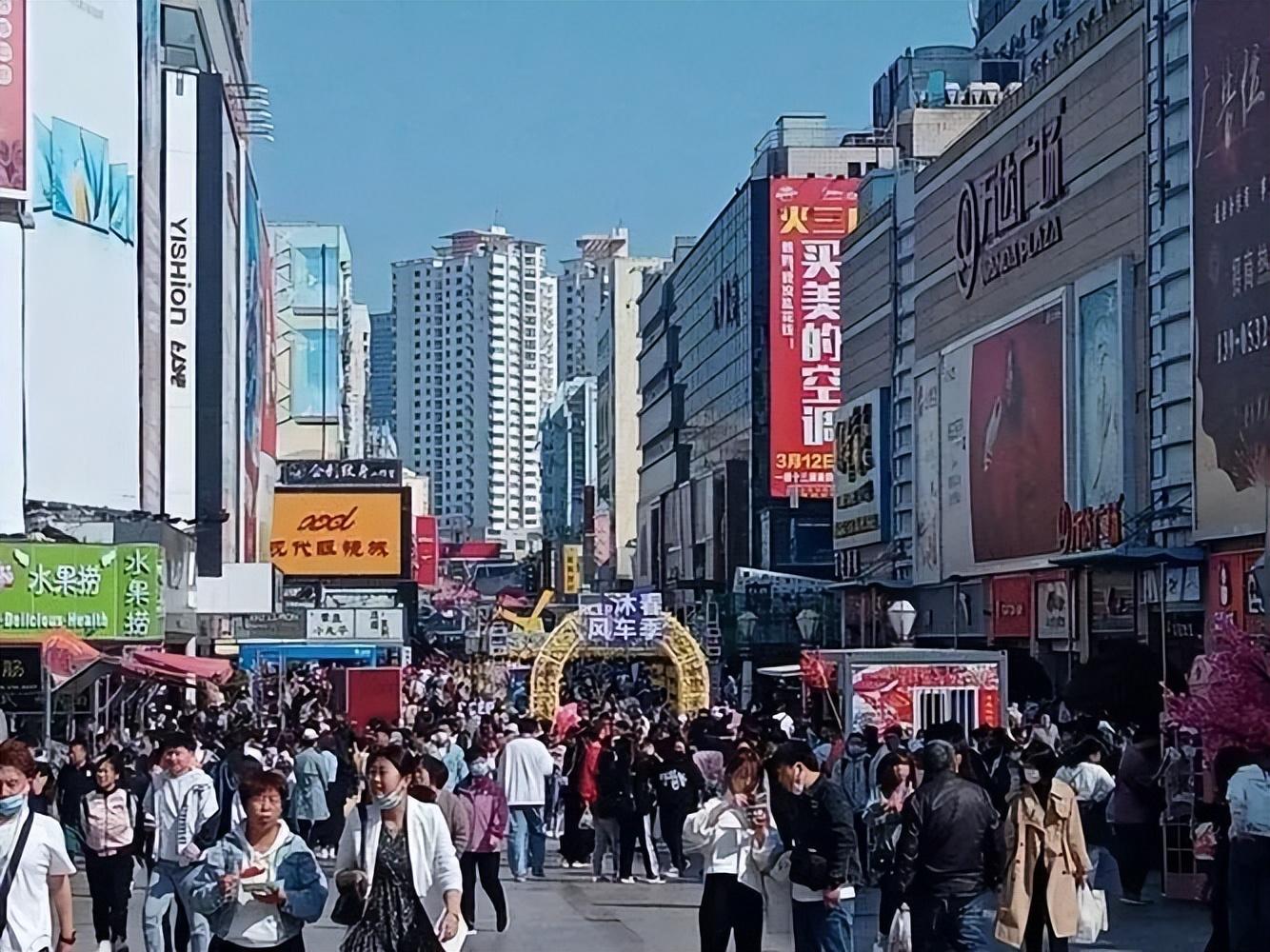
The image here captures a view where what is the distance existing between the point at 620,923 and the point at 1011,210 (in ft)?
119

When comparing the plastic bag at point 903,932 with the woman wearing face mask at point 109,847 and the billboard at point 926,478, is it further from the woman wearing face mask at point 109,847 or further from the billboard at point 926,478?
the billboard at point 926,478

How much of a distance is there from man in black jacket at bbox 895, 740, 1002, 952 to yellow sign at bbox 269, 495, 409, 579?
6554cm

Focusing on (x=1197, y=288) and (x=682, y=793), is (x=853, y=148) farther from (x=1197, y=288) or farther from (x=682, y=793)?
(x=682, y=793)

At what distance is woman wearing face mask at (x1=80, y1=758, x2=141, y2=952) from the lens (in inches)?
579

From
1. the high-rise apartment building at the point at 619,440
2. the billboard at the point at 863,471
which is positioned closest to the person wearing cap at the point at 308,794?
the billboard at the point at 863,471

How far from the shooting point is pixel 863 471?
69.6 m

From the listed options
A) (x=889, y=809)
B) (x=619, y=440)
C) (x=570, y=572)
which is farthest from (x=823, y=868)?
(x=619, y=440)

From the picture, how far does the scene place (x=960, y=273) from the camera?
5678cm

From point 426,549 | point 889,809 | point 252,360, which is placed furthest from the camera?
point 426,549

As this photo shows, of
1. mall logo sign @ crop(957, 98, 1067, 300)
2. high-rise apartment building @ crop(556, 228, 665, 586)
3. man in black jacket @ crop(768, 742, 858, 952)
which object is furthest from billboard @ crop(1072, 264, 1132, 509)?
high-rise apartment building @ crop(556, 228, 665, 586)

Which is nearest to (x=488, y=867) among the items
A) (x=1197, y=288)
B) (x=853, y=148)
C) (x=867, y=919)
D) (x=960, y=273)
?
(x=867, y=919)

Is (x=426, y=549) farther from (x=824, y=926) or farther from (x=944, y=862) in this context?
(x=944, y=862)

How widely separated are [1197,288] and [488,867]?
24.2 meters

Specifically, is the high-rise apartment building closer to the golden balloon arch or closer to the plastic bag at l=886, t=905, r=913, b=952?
the golden balloon arch
